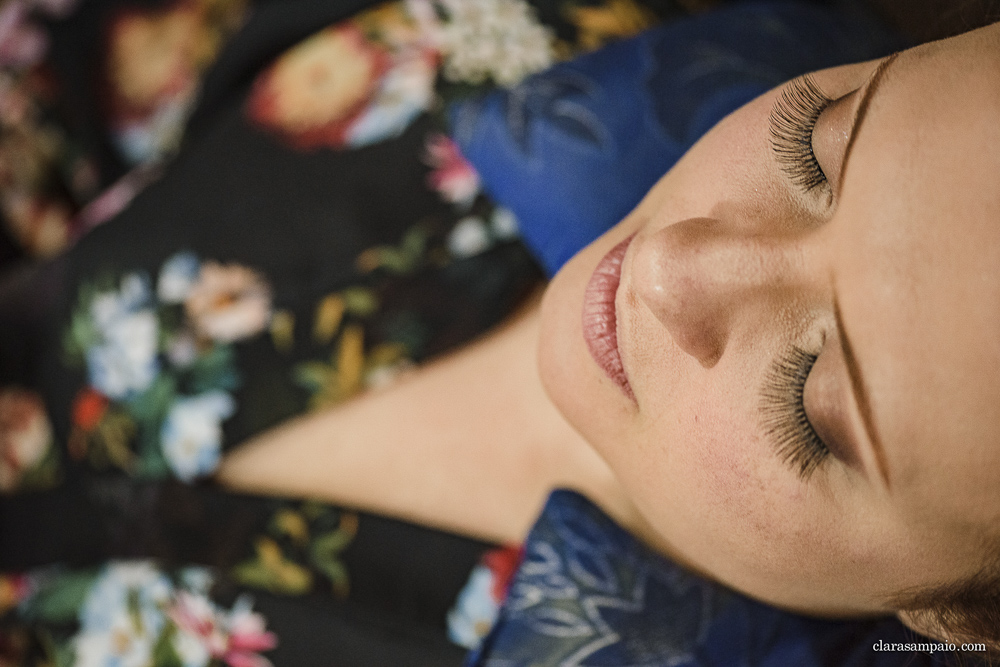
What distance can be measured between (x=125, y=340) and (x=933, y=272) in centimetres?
99

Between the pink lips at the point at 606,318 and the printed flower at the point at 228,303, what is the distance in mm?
520

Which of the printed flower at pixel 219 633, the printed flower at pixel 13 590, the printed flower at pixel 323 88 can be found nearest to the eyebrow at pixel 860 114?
the printed flower at pixel 323 88

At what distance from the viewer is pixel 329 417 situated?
1038 millimetres

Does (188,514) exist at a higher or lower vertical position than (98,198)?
lower

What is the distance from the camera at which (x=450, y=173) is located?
1.03m

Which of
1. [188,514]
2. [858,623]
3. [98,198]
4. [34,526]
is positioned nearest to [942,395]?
[858,623]

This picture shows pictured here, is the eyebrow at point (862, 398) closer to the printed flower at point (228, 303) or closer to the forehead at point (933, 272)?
the forehead at point (933, 272)

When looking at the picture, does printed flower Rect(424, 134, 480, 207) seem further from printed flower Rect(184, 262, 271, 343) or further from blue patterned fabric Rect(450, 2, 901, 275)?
printed flower Rect(184, 262, 271, 343)

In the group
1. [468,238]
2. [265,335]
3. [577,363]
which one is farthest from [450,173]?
[577,363]

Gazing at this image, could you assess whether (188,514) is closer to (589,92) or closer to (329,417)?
(329,417)

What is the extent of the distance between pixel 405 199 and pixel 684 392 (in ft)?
1.79

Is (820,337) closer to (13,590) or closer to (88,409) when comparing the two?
(88,409)

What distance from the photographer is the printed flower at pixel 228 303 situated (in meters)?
1.02

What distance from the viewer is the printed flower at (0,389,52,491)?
113cm
